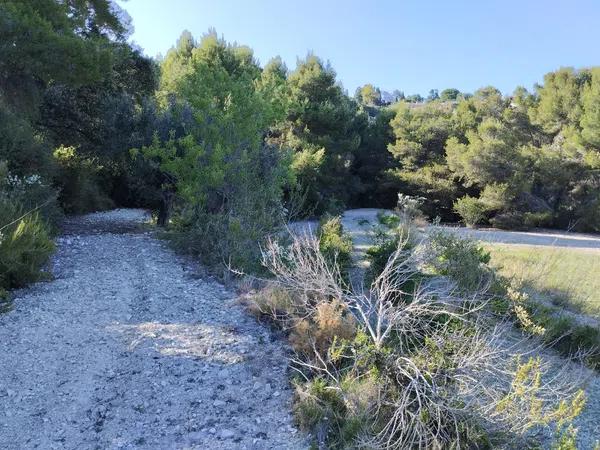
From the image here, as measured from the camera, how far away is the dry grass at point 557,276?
23.6 feet

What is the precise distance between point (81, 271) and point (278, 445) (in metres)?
4.19

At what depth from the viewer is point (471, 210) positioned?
64.1 feet

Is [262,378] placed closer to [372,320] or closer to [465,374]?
[372,320]

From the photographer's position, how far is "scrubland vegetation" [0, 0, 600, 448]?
3291 millimetres

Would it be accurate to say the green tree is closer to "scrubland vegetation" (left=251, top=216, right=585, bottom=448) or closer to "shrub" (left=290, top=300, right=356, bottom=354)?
"shrub" (left=290, top=300, right=356, bottom=354)

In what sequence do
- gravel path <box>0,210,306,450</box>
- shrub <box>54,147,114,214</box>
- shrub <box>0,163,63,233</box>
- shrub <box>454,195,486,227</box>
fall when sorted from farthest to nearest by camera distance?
shrub <box>454,195,486,227</box> → shrub <box>54,147,114,214</box> → shrub <box>0,163,63,233</box> → gravel path <box>0,210,306,450</box>

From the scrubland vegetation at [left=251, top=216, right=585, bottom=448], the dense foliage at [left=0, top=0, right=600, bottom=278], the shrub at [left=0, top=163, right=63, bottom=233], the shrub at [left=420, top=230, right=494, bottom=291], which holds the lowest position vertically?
the scrubland vegetation at [left=251, top=216, right=585, bottom=448]

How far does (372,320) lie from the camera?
4312 mm

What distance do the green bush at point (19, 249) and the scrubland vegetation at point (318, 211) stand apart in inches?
0.9

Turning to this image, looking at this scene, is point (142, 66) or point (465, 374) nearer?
point (465, 374)

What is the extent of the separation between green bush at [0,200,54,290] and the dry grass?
18.3 feet

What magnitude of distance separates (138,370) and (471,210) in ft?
57.8

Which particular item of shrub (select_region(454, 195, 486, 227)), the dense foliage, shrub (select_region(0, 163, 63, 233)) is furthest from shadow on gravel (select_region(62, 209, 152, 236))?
shrub (select_region(454, 195, 486, 227))

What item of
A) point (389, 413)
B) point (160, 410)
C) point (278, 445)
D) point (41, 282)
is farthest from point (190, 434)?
point (41, 282)
